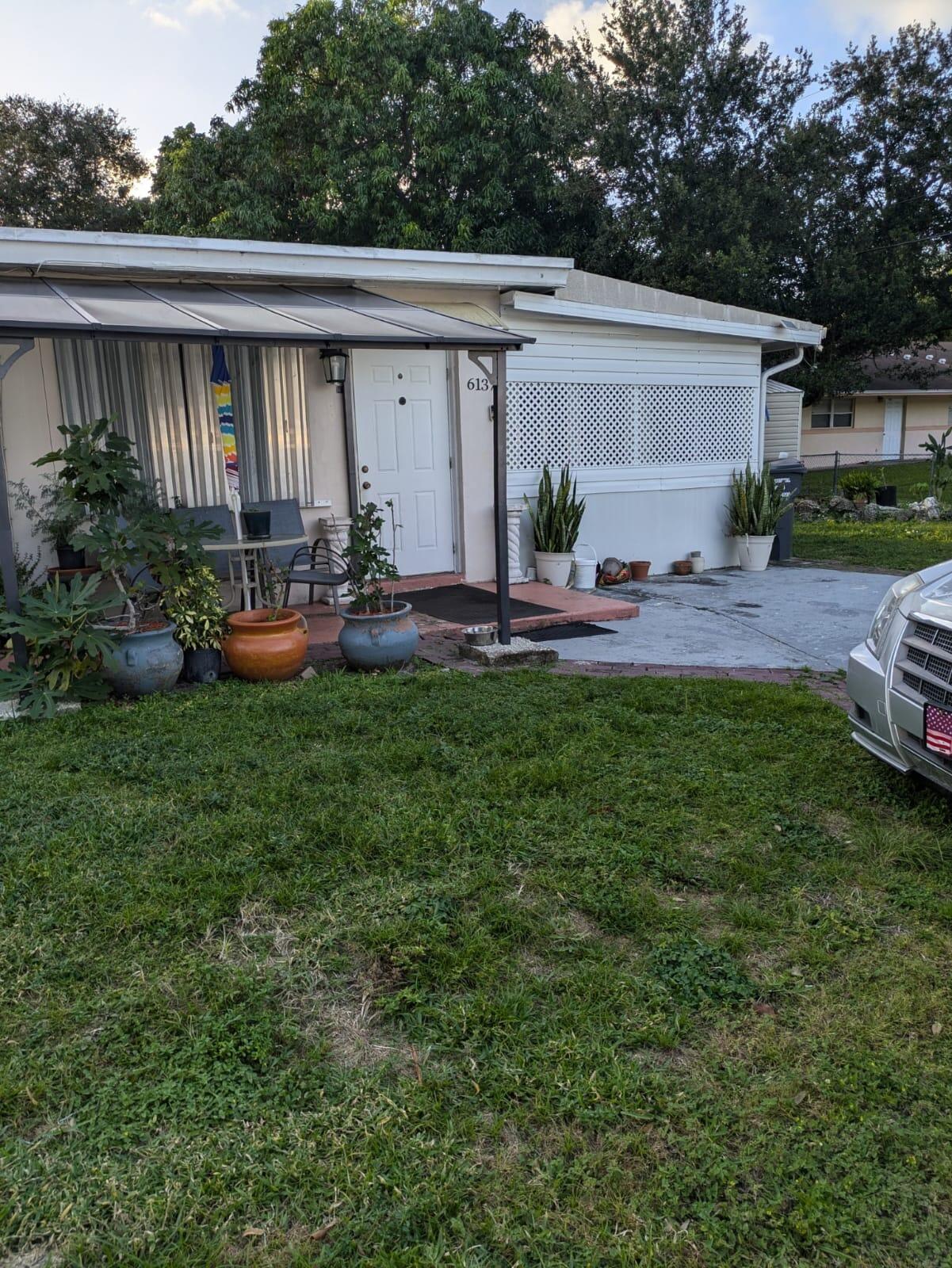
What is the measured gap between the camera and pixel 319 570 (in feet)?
26.0

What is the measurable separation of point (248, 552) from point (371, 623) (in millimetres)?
1704

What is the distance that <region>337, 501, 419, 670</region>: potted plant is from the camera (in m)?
5.88

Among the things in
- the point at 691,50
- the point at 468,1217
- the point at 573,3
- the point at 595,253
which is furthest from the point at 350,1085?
the point at 573,3

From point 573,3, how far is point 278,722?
21857mm

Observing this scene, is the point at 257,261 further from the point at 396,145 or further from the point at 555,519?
the point at 396,145

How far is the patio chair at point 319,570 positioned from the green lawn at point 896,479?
13.1m

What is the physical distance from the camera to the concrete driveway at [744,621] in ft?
21.3

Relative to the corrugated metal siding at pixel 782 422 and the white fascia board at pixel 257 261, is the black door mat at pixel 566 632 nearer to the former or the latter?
the white fascia board at pixel 257 261

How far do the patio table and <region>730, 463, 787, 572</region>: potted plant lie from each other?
544 centimetres

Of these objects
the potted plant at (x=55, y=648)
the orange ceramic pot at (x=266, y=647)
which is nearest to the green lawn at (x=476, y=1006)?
the potted plant at (x=55, y=648)

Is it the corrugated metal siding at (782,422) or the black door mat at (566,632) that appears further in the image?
the corrugated metal siding at (782,422)

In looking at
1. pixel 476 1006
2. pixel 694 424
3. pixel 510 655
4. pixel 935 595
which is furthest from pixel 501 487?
pixel 694 424

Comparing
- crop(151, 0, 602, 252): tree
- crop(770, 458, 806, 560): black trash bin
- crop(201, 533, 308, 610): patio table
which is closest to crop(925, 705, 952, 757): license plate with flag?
crop(201, 533, 308, 610): patio table

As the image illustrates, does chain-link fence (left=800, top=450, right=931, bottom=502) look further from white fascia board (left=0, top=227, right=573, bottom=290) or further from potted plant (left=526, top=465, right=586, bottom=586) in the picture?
white fascia board (left=0, top=227, right=573, bottom=290)
